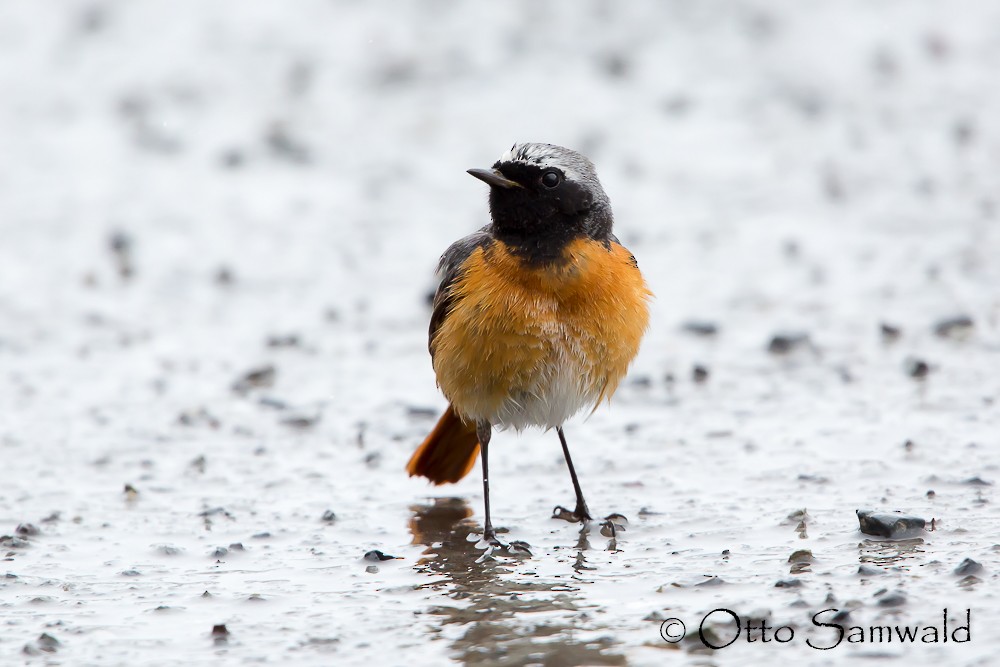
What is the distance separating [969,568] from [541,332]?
84.1 inches

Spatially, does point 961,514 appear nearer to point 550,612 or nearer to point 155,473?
point 550,612

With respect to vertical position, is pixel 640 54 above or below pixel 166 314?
above

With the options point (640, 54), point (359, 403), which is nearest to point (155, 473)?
point (359, 403)

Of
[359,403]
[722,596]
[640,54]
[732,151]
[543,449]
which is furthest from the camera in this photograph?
[640,54]

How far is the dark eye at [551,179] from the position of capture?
6.34 meters

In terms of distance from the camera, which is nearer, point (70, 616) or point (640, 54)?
point (70, 616)

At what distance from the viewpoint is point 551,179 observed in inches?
250

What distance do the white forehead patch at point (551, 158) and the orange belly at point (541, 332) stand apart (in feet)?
1.08

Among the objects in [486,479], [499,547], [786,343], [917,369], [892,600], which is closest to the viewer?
[892,600]

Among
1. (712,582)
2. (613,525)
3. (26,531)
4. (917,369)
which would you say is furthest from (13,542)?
(917,369)

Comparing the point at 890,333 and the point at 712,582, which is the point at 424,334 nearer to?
the point at 890,333

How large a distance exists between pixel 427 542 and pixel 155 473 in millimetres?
1821

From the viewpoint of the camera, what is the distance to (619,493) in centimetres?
687

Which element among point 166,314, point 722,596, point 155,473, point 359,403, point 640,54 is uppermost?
point 640,54
